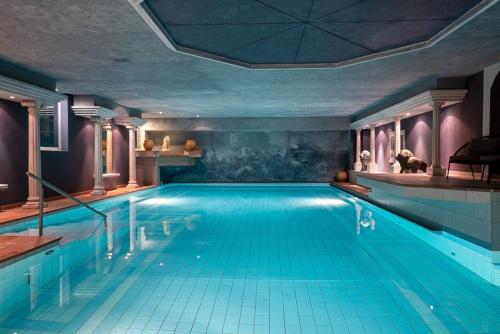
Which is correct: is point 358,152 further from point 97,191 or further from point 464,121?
point 97,191

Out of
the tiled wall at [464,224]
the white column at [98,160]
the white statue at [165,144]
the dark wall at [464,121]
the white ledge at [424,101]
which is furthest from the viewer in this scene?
the white statue at [165,144]

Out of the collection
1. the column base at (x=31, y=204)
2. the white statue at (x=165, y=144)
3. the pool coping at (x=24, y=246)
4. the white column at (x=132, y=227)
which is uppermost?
the white statue at (x=165, y=144)

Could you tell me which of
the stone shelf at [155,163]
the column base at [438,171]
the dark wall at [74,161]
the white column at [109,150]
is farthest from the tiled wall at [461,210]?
A: the stone shelf at [155,163]

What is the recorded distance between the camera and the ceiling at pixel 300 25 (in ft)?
14.9

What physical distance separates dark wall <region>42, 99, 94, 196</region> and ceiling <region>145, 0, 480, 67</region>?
609cm

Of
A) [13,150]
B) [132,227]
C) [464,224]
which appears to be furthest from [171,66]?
[464,224]

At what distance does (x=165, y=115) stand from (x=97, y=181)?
573 centimetres

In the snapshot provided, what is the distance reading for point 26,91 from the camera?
7.56m

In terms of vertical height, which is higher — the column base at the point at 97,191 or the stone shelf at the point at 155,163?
the stone shelf at the point at 155,163

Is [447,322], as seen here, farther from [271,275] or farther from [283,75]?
[283,75]

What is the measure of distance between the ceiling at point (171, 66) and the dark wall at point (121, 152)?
1.81 meters

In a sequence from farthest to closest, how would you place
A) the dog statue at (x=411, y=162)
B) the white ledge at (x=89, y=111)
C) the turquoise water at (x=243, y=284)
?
the white ledge at (x=89, y=111)
the dog statue at (x=411, y=162)
the turquoise water at (x=243, y=284)

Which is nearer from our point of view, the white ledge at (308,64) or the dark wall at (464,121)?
the white ledge at (308,64)

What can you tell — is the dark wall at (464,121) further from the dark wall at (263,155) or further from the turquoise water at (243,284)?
the dark wall at (263,155)
